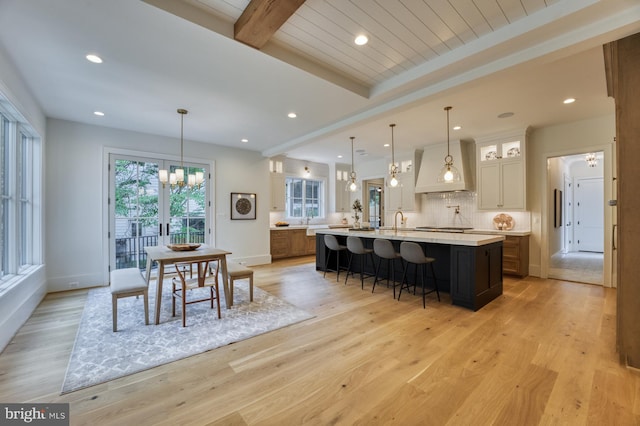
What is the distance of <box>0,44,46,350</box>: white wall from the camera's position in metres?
2.55

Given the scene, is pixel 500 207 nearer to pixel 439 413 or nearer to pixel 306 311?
pixel 306 311

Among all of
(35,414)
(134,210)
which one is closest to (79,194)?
(134,210)

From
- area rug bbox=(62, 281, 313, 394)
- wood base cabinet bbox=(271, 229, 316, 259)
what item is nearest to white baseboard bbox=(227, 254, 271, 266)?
wood base cabinet bbox=(271, 229, 316, 259)

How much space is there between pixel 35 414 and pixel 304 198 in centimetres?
719

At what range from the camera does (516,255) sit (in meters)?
5.03

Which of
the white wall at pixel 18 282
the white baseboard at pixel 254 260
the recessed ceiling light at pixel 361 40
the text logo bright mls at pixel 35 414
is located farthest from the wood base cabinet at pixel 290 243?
the text logo bright mls at pixel 35 414

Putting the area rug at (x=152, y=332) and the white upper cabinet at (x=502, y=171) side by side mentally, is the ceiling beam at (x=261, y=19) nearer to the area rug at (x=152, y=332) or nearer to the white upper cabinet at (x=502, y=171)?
the area rug at (x=152, y=332)

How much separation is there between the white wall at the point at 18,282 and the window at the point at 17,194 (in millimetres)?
96

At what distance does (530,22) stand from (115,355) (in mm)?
4490

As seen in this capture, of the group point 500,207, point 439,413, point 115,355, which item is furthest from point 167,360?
point 500,207

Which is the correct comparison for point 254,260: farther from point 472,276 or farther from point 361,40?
point 361,40

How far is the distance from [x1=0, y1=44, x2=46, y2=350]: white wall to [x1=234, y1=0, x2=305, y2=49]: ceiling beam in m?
2.26

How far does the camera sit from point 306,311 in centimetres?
344

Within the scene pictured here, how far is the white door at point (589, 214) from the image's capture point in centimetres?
781
